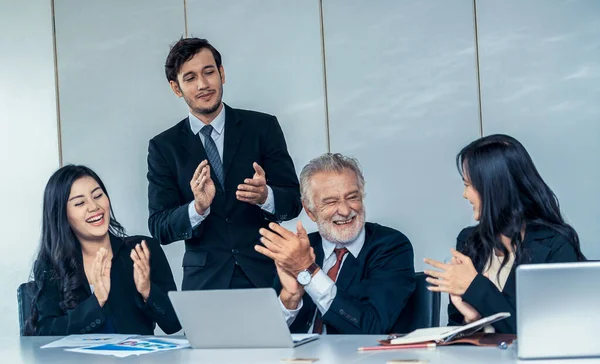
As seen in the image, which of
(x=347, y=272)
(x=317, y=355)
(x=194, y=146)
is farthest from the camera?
(x=194, y=146)

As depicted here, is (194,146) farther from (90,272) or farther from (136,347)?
(136,347)

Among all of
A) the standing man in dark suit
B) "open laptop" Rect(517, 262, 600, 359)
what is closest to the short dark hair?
the standing man in dark suit

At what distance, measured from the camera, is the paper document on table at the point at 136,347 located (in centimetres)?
279

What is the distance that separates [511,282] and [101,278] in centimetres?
170

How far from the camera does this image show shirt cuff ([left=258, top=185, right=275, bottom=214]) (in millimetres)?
3975

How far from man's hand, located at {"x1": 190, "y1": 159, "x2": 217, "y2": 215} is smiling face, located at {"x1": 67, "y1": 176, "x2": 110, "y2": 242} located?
404mm

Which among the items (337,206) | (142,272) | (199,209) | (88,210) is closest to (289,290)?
(337,206)

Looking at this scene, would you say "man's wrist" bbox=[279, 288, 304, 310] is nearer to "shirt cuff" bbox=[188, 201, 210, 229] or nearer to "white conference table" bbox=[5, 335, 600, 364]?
"white conference table" bbox=[5, 335, 600, 364]

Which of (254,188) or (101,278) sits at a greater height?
(254,188)

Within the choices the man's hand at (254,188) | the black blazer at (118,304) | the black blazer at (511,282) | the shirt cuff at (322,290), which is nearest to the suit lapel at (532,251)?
the black blazer at (511,282)

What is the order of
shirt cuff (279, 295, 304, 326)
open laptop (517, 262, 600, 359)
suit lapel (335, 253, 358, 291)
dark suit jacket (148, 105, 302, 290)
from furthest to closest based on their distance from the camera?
dark suit jacket (148, 105, 302, 290)
suit lapel (335, 253, 358, 291)
shirt cuff (279, 295, 304, 326)
open laptop (517, 262, 600, 359)

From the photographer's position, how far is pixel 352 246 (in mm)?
3484

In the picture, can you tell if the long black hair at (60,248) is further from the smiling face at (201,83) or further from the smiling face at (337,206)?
the smiling face at (337,206)

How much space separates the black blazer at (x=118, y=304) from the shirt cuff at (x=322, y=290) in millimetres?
734
